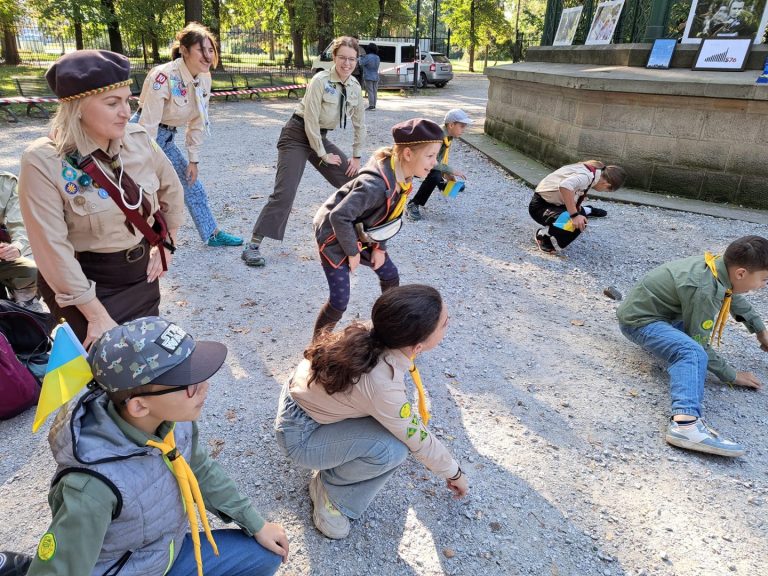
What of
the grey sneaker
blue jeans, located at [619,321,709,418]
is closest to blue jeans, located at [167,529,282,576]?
the grey sneaker

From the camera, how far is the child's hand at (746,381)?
3.46 meters

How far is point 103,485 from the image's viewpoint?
144 cm

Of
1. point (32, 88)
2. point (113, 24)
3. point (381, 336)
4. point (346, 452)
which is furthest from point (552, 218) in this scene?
point (113, 24)

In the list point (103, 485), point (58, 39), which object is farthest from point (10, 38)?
point (103, 485)

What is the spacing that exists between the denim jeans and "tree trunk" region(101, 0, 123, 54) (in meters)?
22.2

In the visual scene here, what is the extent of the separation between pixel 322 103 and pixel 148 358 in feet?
11.6

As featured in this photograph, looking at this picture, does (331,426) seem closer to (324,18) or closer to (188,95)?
(188,95)

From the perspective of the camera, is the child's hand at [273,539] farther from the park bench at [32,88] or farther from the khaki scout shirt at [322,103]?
the park bench at [32,88]

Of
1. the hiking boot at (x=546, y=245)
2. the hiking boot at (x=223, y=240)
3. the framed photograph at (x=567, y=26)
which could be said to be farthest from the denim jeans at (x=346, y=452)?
the framed photograph at (x=567, y=26)

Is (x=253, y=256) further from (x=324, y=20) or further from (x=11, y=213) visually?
(x=324, y=20)

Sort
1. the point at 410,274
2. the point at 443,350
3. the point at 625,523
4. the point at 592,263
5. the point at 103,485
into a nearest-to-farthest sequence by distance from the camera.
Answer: the point at 103,485 < the point at 625,523 < the point at 443,350 < the point at 410,274 < the point at 592,263

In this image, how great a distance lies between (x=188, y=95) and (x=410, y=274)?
235cm

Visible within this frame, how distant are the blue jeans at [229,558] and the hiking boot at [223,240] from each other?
3.81 m

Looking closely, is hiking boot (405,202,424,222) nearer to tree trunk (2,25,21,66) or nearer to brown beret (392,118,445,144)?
brown beret (392,118,445,144)
